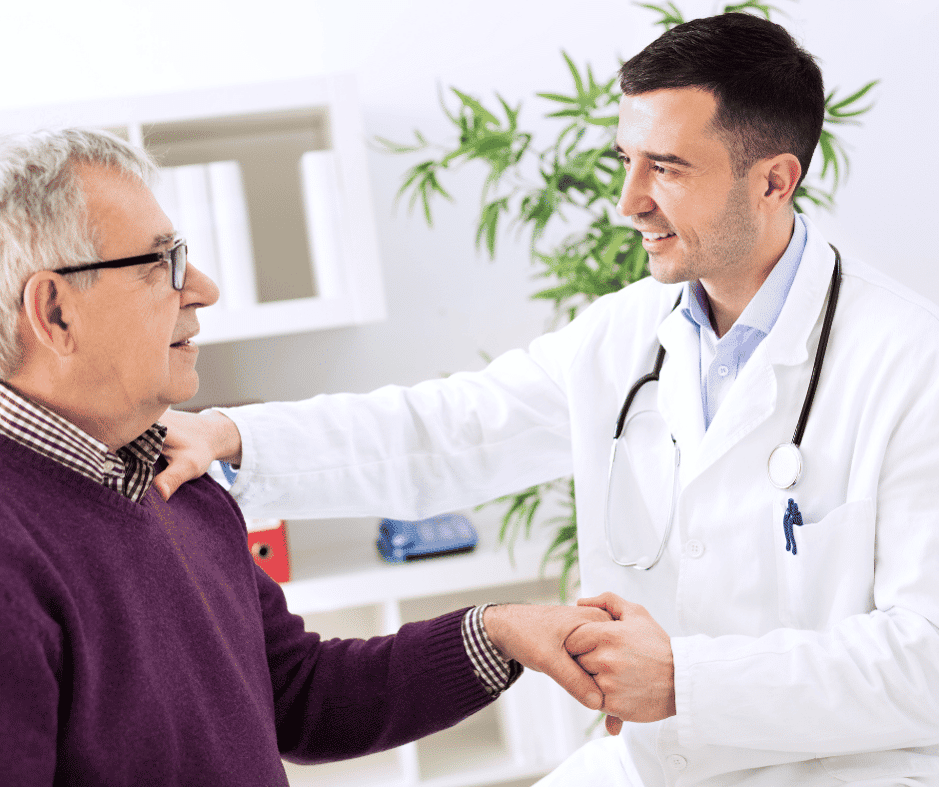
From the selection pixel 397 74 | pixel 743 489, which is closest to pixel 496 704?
pixel 743 489

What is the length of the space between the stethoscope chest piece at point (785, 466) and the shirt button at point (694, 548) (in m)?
0.13

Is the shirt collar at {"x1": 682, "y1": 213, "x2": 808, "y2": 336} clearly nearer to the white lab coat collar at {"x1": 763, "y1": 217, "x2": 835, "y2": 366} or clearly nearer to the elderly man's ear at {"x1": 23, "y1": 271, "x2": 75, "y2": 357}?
the white lab coat collar at {"x1": 763, "y1": 217, "x2": 835, "y2": 366}

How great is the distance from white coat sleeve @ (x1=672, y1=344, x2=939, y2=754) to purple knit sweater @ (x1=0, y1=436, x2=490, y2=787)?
297mm

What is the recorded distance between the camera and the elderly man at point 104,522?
0.79 meters

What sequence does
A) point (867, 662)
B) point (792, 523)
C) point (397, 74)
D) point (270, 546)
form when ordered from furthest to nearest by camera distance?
point (397, 74) < point (270, 546) < point (792, 523) < point (867, 662)

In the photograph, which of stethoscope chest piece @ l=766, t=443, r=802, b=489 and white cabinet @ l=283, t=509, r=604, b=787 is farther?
white cabinet @ l=283, t=509, r=604, b=787

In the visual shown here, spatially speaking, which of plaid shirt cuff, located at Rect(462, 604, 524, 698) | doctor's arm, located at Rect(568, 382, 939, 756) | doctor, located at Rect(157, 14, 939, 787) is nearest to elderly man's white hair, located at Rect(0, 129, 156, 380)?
doctor, located at Rect(157, 14, 939, 787)

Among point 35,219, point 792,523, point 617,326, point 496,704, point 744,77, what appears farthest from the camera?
point 496,704

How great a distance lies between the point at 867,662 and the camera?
3.38ft

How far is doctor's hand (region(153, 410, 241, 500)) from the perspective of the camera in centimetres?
106

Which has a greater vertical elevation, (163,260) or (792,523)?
(163,260)

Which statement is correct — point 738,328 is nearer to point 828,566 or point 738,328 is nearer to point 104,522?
point 828,566

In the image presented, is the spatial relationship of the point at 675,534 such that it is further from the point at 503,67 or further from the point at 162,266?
the point at 503,67

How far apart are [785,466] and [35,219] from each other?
0.93m
